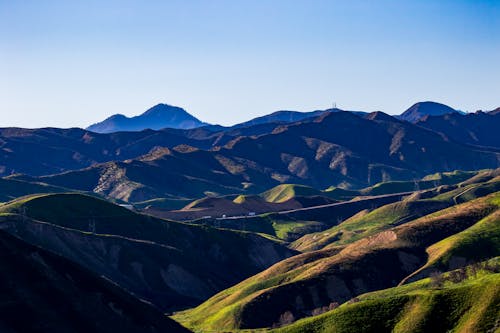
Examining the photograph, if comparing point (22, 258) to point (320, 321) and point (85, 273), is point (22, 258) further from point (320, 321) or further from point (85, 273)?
point (320, 321)

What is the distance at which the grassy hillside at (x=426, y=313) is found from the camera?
14538 centimetres

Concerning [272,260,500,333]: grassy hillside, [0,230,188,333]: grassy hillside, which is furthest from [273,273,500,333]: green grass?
[0,230,188,333]: grassy hillside

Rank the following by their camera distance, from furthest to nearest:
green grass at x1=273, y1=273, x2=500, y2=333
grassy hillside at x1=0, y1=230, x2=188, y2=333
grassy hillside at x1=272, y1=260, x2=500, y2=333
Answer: grassy hillside at x1=0, y1=230, x2=188, y2=333, green grass at x1=273, y1=273, x2=500, y2=333, grassy hillside at x1=272, y1=260, x2=500, y2=333

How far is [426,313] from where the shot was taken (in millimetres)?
151250

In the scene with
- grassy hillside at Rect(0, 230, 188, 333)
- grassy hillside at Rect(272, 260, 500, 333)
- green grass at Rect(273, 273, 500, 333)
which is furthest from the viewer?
grassy hillside at Rect(0, 230, 188, 333)

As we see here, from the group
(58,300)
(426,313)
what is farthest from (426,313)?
(58,300)

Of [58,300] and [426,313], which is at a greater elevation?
[58,300]

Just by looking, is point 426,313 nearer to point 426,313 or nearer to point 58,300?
point 426,313

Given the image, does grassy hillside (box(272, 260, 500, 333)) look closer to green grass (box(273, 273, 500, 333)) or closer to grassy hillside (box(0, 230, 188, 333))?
green grass (box(273, 273, 500, 333))

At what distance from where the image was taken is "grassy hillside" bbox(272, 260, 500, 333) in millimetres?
145375

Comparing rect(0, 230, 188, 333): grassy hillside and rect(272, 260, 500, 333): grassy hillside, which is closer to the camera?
rect(272, 260, 500, 333): grassy hillside

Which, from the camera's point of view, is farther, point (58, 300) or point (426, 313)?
point (58, 300)

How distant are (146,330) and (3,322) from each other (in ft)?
107

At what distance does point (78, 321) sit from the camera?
166m
